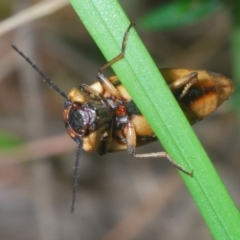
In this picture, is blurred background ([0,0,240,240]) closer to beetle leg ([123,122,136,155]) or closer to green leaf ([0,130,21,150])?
green leaf ([0,130,21,150])

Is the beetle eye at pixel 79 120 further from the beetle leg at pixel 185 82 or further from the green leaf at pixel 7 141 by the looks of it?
the green leaf at pixel 7 141

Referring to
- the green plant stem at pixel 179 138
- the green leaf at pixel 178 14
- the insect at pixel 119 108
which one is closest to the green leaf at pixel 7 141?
the insect at pixel 119 108

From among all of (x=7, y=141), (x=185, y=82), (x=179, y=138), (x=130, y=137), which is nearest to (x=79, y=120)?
(x=130, y=137)

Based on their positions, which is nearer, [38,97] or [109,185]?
[38,97]

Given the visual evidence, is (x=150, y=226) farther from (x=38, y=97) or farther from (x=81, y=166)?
(x=38, y=97)

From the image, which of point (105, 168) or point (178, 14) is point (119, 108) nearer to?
point (178, 14)

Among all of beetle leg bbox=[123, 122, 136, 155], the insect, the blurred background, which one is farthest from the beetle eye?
the blurred background

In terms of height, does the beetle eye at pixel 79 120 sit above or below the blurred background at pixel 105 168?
above

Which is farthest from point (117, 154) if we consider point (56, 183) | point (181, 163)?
point (181, 163)
